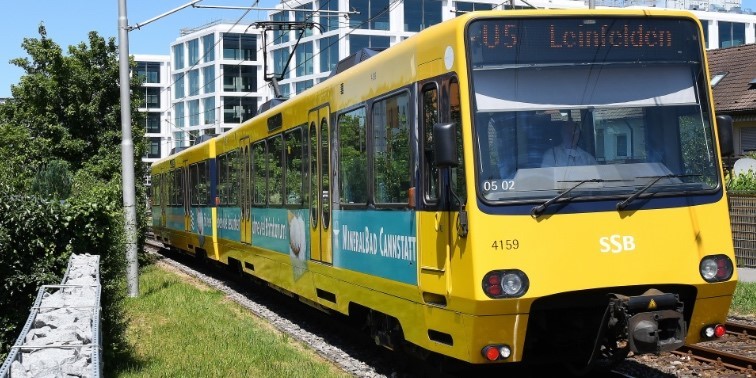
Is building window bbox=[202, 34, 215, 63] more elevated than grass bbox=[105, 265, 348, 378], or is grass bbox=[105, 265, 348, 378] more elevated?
building window bbox=[202, 34, 215, 63]

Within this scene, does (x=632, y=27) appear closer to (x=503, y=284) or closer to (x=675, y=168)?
(x=675, y=168)

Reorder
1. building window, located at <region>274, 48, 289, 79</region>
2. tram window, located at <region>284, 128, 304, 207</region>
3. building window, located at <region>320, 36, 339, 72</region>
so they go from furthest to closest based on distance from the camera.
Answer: building window, located at <region>274, 48, 289, 79</region>, building window, located at <region>320, 36, 339, 72</region>, tram window, located at <region>284, 128, 304, 207</region>

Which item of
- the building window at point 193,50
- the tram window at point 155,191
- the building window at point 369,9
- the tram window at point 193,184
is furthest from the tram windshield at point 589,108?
the building window at point 193,50

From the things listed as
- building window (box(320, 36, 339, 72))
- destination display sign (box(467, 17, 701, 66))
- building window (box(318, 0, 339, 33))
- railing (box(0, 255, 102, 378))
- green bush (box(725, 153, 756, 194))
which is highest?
building window (box(318, 0, 339, 33))

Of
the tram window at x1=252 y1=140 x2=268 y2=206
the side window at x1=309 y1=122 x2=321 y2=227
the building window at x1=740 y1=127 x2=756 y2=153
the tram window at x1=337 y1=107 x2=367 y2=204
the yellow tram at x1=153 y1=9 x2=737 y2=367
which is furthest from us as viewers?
the building window at x1=740 y1=127 x2=756 y2=153

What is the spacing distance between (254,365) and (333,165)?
2.30m

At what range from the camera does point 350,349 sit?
11609mm

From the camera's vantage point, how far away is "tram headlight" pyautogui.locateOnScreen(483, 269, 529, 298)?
7.11 m

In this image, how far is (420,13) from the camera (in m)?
60.5

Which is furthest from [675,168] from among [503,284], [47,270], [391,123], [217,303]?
[217,303]

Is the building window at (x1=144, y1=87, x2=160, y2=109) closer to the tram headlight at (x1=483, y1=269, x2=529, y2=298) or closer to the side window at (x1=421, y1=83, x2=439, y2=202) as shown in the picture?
the side window at (x1=421, y1=83, x2=439, y2=202)

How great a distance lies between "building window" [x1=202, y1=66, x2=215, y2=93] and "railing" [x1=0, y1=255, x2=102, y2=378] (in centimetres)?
7069

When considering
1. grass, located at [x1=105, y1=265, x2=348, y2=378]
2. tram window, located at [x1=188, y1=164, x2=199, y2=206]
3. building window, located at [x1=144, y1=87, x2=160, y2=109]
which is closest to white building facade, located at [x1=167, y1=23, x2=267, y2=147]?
building window, located at [x1=144, y1=87, x2=160, y2=109]

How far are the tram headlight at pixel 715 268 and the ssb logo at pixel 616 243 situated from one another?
610mm
